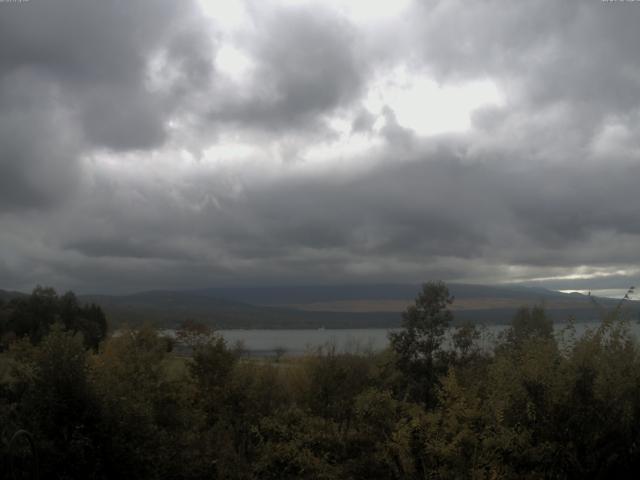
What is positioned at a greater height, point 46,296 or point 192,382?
point 46,296

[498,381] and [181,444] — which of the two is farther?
[181,444]

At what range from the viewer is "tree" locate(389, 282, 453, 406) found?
40594 mm

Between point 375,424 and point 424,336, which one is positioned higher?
point 424,336

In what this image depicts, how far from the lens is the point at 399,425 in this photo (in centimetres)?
1909

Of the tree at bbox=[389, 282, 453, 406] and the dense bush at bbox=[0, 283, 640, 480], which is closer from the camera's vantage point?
the dense bush at bbox=[0, 283, 640, 480]

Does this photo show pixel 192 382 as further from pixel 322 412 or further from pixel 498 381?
pixel 498 381

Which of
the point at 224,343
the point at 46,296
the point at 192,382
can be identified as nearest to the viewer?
the point at 192,382

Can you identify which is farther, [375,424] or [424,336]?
[424,336]

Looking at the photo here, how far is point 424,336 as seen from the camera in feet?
136

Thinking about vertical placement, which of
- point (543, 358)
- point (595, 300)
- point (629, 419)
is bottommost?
point (629, 419)

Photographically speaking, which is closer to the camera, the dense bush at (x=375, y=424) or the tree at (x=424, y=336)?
the dense bush at (x=375, y=424)

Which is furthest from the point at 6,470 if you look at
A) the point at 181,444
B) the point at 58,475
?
the point at 181,444

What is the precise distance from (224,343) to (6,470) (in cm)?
2102

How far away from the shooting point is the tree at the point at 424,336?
40.6 m
